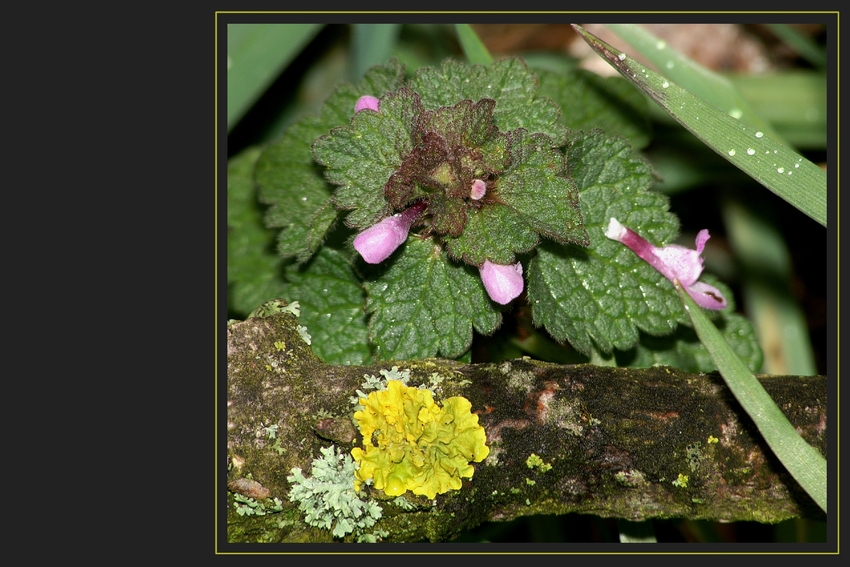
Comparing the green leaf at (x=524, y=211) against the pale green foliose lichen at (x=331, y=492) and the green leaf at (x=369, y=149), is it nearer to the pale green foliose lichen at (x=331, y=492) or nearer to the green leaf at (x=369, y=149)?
the green leaf at (x=369, y=149)

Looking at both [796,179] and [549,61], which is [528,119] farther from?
[549,61]

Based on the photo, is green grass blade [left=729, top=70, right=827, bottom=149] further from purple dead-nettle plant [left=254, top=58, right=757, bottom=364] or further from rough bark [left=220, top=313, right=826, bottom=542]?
rough bark [left=220, top=313, right=826, bottom=542]

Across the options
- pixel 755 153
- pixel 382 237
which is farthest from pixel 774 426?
pixel 382 237

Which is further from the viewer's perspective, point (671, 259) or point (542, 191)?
point (671, 259)

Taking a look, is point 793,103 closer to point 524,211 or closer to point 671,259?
point 671,259

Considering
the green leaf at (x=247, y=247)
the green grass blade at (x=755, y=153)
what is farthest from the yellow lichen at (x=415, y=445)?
the green grass blade at (x=755, y=153)

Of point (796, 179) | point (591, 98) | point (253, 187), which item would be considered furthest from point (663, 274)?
point (253, 187)

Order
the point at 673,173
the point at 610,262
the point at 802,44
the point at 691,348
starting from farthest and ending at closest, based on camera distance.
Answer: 1. the point at 802,44
2. the point at 673,173
3. the point at 691,348
4. the point at 610,262
